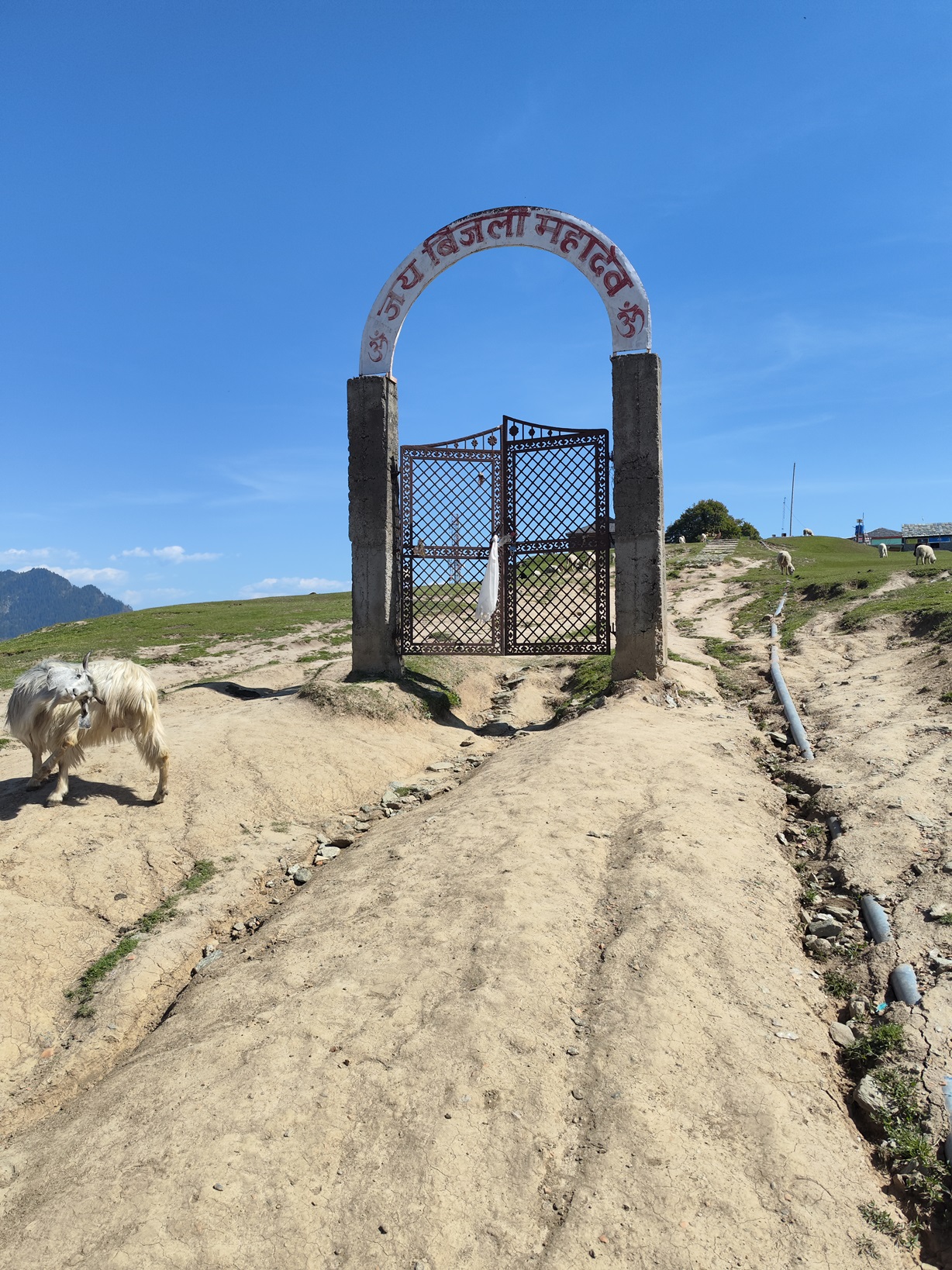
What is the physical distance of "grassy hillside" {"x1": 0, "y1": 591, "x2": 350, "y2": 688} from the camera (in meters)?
13.5

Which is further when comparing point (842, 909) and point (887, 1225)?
point (842, 909)

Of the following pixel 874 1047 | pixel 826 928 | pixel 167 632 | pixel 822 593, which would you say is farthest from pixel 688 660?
pixel 167 632

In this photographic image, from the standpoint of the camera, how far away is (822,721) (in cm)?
777

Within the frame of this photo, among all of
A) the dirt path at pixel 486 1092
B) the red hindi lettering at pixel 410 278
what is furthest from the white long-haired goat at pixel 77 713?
the red hindi lettering at pixel 410 278

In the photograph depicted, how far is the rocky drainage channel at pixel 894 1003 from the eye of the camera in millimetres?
2834

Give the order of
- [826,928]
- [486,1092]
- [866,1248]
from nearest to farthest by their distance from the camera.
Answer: [866,1248], [486,1092], [826,928]

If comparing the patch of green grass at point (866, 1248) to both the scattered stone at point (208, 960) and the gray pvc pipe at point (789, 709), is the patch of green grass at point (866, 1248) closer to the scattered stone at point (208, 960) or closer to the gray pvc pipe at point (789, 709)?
the scattered stone at point (208, 960)

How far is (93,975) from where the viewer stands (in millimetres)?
4320

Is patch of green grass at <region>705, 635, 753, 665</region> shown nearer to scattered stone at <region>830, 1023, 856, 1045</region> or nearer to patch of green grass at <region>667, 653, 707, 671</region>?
patch of green grass at <region>667, 653, 707, 671</region>

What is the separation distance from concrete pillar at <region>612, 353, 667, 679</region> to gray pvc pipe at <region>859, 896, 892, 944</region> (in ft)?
16.1

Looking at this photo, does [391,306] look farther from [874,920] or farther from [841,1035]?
[841,1035]

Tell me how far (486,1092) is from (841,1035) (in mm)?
1635

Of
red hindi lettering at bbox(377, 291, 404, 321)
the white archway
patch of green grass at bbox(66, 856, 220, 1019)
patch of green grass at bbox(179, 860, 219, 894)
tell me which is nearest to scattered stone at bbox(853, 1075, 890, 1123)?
patch of green grass at bbox(66, 856, 220, 1019)

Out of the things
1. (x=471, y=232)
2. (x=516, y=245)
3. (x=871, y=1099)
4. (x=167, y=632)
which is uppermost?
(x=471, y=232)
